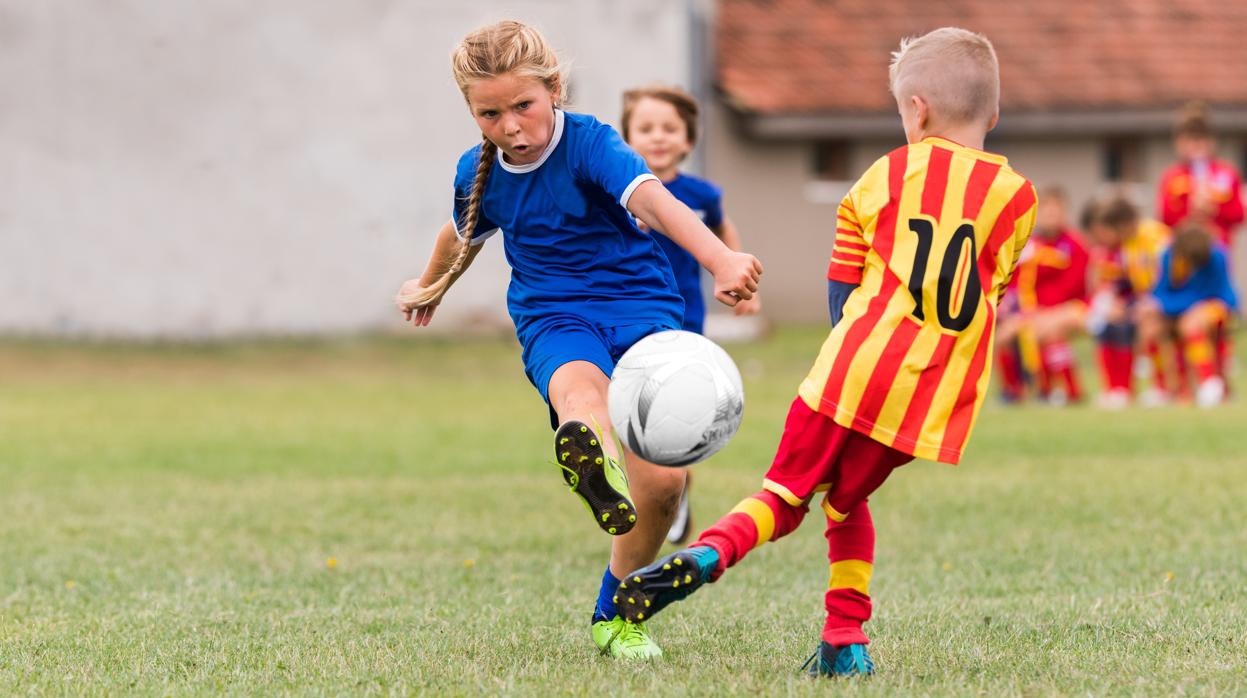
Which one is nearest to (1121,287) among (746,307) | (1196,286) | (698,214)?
(1196,286)

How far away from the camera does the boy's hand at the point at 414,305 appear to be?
5.25 meters

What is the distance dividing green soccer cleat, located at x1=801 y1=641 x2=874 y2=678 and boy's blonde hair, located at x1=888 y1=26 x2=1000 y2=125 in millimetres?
1396

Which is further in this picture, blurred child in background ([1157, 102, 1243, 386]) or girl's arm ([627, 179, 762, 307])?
blurred child in background ([1157, 102, 1243, 386])

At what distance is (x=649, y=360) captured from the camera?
448 cm

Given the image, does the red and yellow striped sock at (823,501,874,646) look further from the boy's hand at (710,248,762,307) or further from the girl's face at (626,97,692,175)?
the girl's face at (626,97,692,175)

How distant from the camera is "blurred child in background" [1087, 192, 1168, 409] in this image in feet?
50.9

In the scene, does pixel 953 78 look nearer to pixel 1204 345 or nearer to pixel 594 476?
pixel 594 476

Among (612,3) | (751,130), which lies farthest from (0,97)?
(751,130)

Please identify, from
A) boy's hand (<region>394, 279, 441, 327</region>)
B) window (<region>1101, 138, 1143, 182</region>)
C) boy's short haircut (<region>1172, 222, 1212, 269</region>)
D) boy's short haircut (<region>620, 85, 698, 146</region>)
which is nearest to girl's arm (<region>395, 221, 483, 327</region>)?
boy's hand (<region>394, 279, 441, 327</region>)

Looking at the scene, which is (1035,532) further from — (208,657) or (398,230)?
(398,230)

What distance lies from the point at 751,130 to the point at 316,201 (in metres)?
6.60

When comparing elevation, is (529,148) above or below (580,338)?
above

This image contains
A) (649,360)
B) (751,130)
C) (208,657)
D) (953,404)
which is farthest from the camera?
(751,130)

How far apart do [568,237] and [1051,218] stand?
11.8 m
